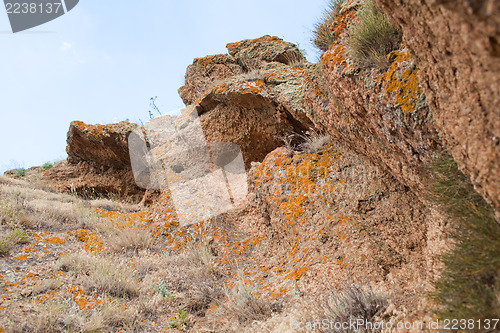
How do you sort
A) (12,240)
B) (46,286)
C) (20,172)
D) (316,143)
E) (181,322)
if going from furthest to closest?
(20,172) < (316,143) < (12,240) < (46,286) < (181,322)

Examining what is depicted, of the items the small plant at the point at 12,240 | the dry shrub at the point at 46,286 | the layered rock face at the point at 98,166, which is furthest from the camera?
the layered rock face at the point at 98,166

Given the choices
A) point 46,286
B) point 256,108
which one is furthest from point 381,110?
point 46,286

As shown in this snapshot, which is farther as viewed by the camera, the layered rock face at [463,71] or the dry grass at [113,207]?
the dry grass at [113,207]

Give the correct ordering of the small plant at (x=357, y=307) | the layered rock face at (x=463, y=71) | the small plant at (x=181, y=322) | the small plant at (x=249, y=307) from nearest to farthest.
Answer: the layered rock face at (x=463, y=71)
the small plant at (x=357, y=307)
the small plant at (x=249, y=307)
the small plant at (x=181, y=322)

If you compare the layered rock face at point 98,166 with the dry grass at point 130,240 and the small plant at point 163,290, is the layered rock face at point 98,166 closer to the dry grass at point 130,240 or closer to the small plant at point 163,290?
the dry grass at point 130,240

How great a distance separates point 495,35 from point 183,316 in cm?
399

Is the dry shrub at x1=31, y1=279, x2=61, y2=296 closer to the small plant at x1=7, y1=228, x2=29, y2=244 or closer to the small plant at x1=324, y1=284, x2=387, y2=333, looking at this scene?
the small plant at x1=7, y1=228, x2=29, y2=244

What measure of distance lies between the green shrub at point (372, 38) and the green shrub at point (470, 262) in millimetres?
1417

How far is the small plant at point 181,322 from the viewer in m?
3.58

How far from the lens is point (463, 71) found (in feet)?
5.05

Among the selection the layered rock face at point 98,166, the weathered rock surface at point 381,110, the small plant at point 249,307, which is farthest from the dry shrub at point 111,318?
the layered rock face at point 98,166

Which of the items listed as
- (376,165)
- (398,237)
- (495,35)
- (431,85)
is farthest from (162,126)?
(495,35)

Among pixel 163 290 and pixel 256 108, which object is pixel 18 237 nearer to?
pixel 163 290

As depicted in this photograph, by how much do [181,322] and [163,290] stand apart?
2.14 ft
